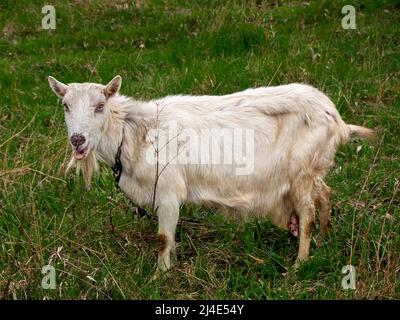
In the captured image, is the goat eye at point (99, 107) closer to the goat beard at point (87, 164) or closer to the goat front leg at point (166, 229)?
the goat beard at point (87, 164)

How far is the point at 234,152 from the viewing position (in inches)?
224

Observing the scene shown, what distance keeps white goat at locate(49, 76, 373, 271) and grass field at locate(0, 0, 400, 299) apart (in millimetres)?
326

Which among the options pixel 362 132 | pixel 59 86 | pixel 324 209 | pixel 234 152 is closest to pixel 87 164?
pixel 59 86

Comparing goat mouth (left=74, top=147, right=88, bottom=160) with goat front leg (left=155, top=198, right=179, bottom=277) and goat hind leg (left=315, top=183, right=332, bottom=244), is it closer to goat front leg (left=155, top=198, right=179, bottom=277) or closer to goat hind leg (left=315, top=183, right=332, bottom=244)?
goat front leg (left=155, top=198, right=179, bottom=277)

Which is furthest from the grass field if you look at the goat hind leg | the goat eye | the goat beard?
the goat eye

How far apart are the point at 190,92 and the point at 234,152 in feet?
8.99

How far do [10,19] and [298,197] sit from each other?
6633 millimetres

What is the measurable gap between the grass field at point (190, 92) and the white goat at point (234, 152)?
0.33 m

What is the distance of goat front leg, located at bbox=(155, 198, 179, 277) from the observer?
5.53 m

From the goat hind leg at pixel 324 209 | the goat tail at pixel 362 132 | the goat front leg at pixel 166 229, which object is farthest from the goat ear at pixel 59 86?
the goat tail at pixel 362 132

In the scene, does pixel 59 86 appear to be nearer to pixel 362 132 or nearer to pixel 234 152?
pixel 234 152

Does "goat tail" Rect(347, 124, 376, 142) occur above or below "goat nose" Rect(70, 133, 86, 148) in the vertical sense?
below

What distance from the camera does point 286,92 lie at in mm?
5816
